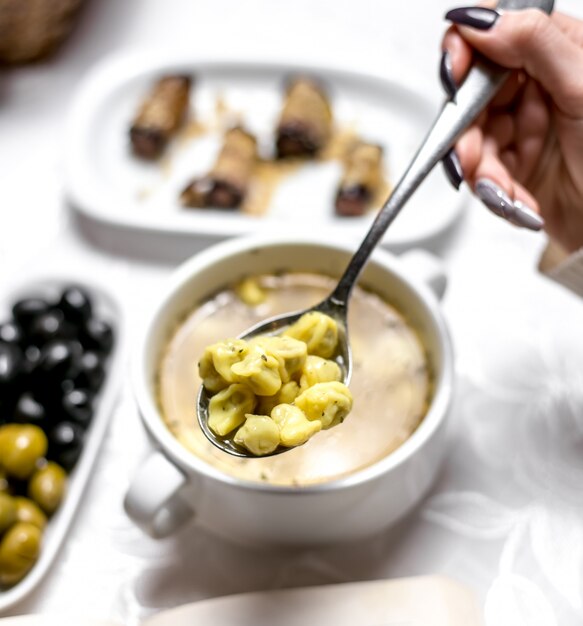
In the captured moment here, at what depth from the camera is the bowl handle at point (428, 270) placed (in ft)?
2.60

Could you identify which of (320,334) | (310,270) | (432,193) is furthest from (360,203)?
(320,334)

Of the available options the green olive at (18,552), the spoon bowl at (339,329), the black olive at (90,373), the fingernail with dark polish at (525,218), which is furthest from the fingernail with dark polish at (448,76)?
the green olive at (18,552)

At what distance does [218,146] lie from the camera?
1.14 metres

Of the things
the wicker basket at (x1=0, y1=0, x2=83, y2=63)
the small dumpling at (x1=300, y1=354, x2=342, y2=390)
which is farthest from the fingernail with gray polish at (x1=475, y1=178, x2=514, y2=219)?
the wicker basket at (x1=0, y1=0, x2=83, y2=63)

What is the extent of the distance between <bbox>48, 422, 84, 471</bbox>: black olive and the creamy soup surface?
12cm

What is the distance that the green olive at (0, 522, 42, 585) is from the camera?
2.48 feet

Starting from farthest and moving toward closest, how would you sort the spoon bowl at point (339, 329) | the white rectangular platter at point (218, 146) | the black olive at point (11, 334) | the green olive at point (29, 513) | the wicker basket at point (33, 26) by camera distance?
the wicker basket at point (33, 26) < the white rectangular platter at point (218, 146) < the black olive at point (11, 334) < the green olive at point (29, 513) < the spoon bowl at point (339, 329)

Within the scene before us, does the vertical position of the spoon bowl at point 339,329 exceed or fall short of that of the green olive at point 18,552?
it exceeds it

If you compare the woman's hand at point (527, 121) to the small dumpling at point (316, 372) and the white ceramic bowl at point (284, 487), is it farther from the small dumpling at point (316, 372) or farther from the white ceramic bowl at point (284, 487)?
the small dumpling at point (316, 372)

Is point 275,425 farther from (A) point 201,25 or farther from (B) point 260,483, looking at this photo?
(A) point 201,25

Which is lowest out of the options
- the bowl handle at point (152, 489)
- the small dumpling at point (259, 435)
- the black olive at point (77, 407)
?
the black olive at point (77, 407)

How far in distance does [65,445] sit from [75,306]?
0.53 feet

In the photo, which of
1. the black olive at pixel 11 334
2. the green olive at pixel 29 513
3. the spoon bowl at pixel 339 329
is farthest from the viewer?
the black olive at pixel 11 334

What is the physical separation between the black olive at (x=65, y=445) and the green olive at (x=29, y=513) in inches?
1.8
